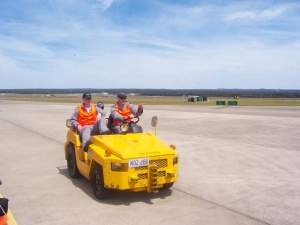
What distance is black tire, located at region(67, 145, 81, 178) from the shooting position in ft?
24.5

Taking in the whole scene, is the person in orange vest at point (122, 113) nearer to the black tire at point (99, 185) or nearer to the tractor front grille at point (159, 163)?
the black tire at point (99, 185)

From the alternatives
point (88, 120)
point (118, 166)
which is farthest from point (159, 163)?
point (88, 120)

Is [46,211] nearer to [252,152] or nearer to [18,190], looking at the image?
[18,190]

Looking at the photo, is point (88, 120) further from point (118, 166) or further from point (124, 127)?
point (118, 166)

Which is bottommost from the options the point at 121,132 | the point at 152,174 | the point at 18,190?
the point at 18,190

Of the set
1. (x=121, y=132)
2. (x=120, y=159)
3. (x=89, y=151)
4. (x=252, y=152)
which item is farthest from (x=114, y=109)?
(x=252, y=152)

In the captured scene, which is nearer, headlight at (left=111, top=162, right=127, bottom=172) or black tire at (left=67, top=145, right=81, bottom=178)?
headlight at (left=111, top=162, right=127, bottom=172)

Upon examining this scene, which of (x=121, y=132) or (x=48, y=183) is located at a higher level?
(x=121, y=132)

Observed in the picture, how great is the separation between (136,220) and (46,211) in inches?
62.1

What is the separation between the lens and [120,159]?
5.59 meters

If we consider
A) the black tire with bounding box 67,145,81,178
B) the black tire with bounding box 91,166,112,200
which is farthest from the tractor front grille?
the black tire with bounding box 67,145,81,178

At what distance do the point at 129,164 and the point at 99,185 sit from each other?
915mm

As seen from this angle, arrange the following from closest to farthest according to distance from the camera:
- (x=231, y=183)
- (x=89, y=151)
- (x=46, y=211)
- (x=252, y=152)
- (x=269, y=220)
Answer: (x=269, y=220) < (x=46, y=211) < (x=89, y=151) < (x=231, y=183) < (x=252, y=152)

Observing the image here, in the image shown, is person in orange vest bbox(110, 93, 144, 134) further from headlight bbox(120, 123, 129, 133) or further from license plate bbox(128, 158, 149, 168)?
license plate bbox(128, 158, 149, 168)
